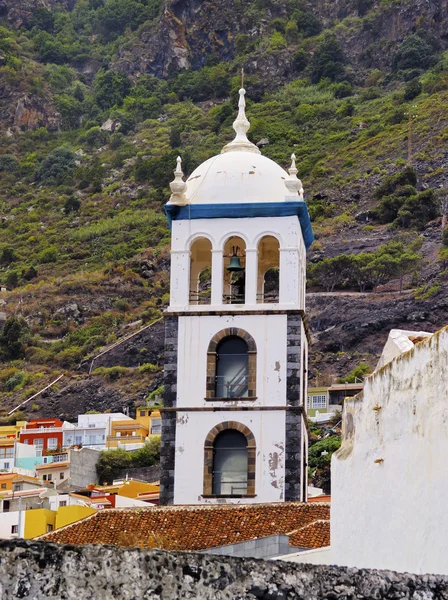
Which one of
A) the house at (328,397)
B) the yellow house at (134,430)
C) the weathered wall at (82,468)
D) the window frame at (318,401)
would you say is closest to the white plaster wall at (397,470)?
the weathered wall at (82,468)

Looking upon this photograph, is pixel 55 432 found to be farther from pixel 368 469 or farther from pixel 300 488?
pixel 368 469

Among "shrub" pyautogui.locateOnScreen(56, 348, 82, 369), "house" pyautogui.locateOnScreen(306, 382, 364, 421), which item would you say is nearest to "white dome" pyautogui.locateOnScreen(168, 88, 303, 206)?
"house" pyautogui.locateOnScreen(306, 382, 364, 421)

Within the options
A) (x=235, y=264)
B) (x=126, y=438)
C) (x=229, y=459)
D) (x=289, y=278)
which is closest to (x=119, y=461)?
(x=126, y=438)

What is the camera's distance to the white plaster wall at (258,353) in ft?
84.2

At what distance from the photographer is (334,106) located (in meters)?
117

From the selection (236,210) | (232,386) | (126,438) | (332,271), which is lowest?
(232,386)

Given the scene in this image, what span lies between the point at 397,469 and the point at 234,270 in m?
16.3

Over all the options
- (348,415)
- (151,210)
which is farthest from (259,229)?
(151,210)

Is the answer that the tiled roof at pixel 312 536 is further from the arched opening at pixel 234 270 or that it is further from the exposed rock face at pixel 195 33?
the exposed rock face at pixel 195 33

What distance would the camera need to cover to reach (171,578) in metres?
6.57

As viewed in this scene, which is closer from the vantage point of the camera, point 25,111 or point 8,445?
point 8,445

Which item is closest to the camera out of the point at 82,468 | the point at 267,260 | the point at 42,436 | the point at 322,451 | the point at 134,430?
the point at 267,260

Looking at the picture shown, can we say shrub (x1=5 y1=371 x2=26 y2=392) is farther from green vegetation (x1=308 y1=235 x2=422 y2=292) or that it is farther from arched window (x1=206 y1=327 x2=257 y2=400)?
arched window (x1=206 y1=327 x2=257 y2=400)

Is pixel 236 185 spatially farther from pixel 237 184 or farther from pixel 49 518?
pixel 49 518
